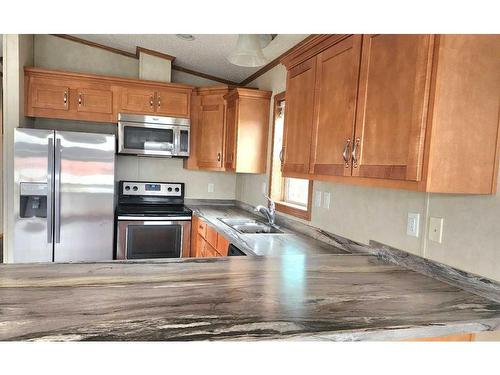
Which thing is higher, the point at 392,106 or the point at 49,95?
the point at 49,95

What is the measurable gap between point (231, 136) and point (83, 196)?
157 centimetres

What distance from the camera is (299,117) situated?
191cm

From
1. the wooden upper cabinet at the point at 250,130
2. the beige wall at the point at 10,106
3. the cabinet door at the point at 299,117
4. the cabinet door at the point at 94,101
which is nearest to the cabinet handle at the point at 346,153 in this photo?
the cabinet door at the point at 299,117

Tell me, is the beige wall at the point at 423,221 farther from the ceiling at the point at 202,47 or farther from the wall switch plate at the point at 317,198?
the ceiling at the point at 202,47

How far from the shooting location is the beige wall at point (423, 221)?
1.18 m

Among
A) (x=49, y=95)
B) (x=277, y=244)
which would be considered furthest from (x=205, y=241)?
(x=49, y=95)

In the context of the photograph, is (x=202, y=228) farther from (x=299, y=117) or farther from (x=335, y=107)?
(x=335, y=107)

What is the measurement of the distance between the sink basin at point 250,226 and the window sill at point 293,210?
0.60 feet

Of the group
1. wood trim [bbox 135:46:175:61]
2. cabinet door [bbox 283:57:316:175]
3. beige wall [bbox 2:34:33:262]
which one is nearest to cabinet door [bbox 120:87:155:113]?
wood trim [bbox 135:46:175:61]

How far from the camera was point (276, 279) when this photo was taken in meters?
1.25
